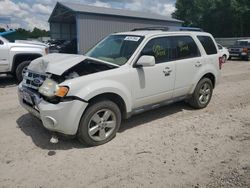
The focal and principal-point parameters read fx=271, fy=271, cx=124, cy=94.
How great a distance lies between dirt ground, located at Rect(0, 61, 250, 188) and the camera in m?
3.46

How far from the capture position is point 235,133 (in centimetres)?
495

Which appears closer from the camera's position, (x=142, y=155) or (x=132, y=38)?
(x=142, y=155)

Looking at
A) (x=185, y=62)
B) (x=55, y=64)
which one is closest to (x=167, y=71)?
(x=185, y=62)

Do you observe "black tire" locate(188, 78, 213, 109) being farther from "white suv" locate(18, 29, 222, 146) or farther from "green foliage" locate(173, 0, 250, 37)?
"green foliage" locate(173, 0, 250, 37)

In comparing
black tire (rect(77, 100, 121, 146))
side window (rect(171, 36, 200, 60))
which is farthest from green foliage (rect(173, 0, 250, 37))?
black tire (rect(77, 100, 121, 146))

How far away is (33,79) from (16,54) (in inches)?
195

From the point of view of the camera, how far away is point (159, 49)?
5254mm

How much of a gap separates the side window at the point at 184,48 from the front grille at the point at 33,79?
8.76 feet

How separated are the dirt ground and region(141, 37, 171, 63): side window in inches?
51.2

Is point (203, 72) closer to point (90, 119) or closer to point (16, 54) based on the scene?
point (90, 119)

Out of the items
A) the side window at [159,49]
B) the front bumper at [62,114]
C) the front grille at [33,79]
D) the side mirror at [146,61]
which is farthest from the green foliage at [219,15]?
the front bumper at [62,114]

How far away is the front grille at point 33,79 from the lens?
4.43 metres

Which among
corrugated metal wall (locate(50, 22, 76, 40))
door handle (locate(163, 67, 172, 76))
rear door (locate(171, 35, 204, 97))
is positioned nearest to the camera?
door handle (locate(163, 67, 172, 76))

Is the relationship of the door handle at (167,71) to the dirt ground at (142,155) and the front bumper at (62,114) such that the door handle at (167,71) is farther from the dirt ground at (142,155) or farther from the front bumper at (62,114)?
the front bumper at (62,114)
